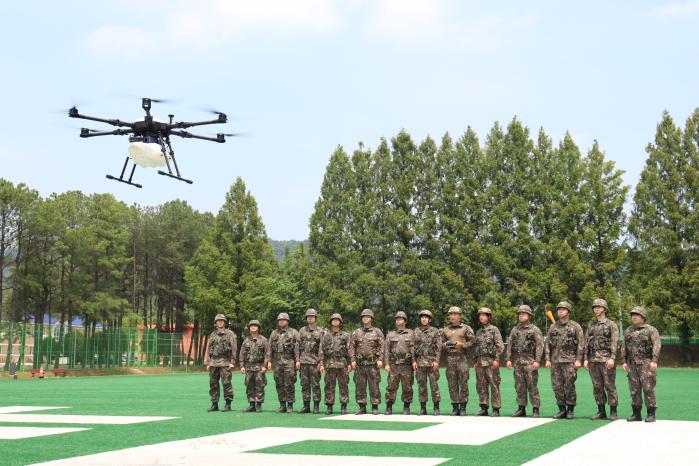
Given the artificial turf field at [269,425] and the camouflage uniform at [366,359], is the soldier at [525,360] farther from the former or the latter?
the camouflage uniform at [366,359]

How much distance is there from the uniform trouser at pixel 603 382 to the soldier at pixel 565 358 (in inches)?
11.8

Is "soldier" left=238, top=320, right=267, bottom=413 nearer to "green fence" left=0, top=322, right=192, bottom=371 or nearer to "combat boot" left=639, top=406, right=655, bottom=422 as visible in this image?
"combat boot" left=639, top=406, right=655, bottom=422

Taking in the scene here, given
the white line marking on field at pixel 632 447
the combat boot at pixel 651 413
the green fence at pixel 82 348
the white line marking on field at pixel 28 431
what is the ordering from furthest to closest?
the green fence at pixel 82 348 < the combat boot at pixel 651 413 < the white line marking on field at pixel 28 431 < the white line marking on field at pixel 632 447

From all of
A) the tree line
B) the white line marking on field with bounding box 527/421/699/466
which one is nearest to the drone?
the white line marking on field with bounding box 527/421/699/466

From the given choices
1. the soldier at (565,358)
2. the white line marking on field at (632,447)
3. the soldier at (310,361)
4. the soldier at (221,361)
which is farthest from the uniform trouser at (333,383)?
the white line marking on field at (632,447)

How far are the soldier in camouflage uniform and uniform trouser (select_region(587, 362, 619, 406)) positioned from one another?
5980mm

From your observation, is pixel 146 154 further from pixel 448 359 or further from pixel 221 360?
pixel 448 359

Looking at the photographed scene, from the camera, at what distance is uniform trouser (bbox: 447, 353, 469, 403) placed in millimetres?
15352

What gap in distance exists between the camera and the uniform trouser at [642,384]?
13.8 metres

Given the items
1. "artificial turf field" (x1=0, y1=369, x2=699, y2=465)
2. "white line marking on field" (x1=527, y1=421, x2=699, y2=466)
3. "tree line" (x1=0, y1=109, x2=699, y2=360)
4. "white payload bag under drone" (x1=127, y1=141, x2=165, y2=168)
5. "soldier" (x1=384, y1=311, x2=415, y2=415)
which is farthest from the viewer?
"tree line" (x1=0, y1=109, x2=699, y2=360)

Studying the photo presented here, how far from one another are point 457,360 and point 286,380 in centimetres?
323

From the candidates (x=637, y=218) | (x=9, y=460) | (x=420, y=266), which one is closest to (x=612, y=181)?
(x=637, y=218)

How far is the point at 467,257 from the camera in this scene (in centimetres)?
5222

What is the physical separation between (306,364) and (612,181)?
4060 centimetres
